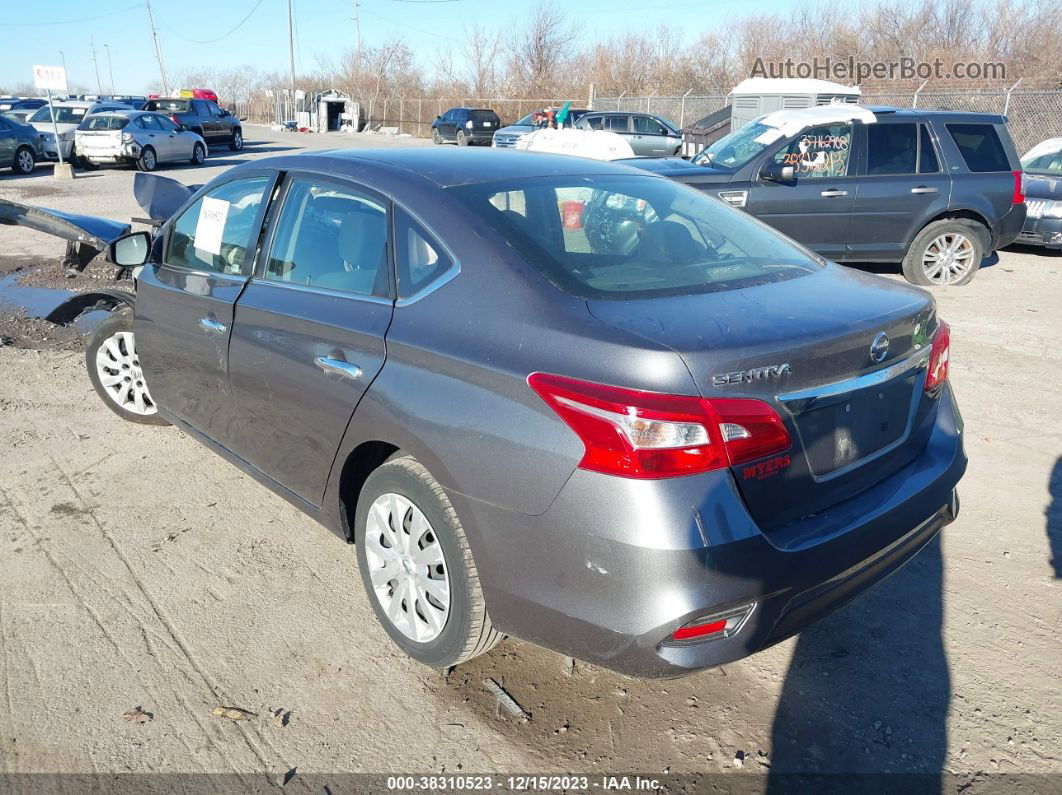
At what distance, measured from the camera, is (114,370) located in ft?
16.5

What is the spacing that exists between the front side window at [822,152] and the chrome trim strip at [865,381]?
6.90 metres

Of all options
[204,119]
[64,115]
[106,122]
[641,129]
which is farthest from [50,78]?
[641,129]

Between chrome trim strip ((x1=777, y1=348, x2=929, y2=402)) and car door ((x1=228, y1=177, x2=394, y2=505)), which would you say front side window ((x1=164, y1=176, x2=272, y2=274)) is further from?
chrome trim strip ((x1=777, y1=348, x2=929, y2=402))

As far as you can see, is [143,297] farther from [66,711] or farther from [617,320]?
[617,320]

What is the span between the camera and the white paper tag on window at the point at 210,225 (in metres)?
3.92

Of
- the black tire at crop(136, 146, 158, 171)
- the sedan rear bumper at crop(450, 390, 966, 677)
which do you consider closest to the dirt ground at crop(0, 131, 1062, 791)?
the sedan rear bumper at crop(450, 390, 966, 677)

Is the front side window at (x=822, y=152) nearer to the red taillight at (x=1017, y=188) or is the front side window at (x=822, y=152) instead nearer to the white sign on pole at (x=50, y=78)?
the red taillight at (x=1017, y=188)

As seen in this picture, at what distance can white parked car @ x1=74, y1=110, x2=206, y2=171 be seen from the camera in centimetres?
2147

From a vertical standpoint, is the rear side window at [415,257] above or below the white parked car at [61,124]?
below

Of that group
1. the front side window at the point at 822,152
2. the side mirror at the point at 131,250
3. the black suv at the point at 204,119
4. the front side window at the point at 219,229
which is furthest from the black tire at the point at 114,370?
the black suv at the point at 204,119

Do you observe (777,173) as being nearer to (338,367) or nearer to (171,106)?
(338,367)

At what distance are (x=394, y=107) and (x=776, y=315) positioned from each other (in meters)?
57.0

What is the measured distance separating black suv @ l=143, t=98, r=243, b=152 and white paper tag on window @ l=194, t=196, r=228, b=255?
27358 mm

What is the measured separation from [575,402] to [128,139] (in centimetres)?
2301
